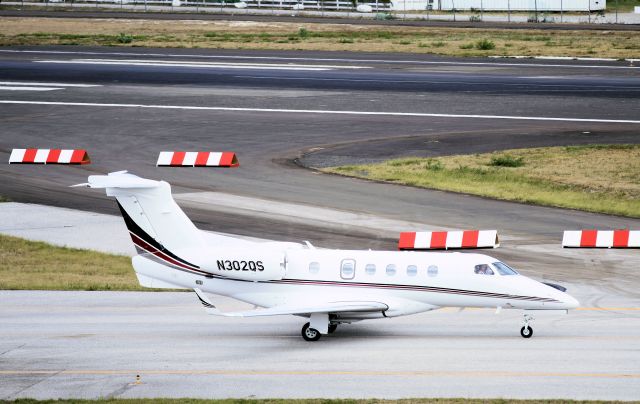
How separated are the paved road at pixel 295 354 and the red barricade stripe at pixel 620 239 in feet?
20.8

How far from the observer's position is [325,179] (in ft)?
160

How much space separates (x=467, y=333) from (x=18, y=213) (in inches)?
887

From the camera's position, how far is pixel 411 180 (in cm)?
4825

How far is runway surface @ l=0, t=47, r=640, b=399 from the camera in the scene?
25.7 metres

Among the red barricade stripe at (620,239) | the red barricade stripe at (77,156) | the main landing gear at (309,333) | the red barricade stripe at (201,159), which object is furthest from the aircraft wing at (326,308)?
the red barricade stripe at (77,156)

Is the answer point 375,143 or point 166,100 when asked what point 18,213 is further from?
point 166,100

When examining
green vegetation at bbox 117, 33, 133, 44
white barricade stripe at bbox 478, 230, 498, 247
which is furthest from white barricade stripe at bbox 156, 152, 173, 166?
green vegetation at bbox 117, 33, 133, 44

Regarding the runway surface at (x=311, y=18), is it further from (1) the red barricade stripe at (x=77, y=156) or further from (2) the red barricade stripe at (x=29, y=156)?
(2) the red barricade stripe at (x=29, y=156)

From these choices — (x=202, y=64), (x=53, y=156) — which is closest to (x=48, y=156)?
(x=53, y=156)

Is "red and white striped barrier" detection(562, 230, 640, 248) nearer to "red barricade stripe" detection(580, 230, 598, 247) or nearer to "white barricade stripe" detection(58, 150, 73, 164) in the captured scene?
"red barricade stripe" detection(580, 230, 598, 247)

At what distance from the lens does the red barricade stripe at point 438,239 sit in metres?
38.0

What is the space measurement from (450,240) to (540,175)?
38.5ft

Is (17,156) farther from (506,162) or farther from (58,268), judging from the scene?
(506,162)

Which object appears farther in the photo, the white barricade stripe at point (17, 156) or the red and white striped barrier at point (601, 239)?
the white barricade stripe at point (17, 156)
